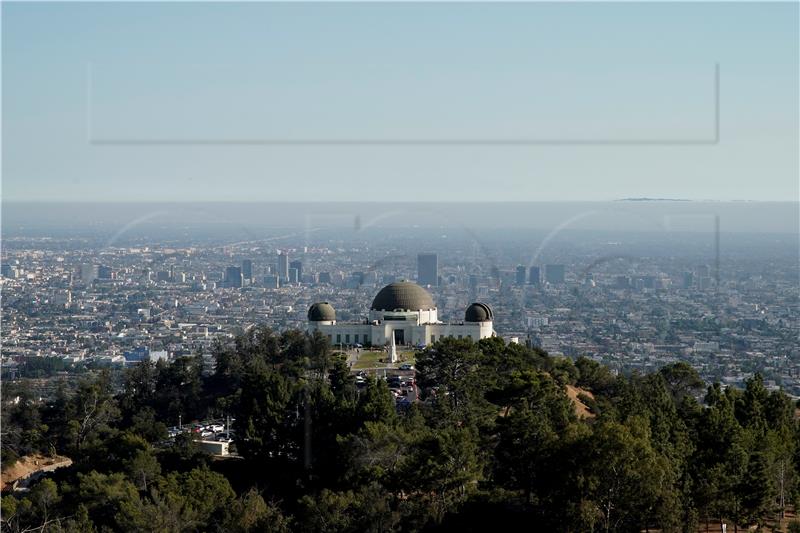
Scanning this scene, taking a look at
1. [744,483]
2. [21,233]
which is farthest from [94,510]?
[21,233]

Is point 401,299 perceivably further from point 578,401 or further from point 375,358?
point 578,401

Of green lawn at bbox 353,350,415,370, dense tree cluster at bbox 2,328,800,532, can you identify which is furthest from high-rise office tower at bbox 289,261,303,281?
dense tree cluster at bbox 2,328,800,532

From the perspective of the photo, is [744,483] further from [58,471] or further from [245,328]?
[245,328]

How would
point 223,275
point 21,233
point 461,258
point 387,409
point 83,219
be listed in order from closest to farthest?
point 387,409 → point 83,219 → point 21,233 → point 461,258 → point 223,275

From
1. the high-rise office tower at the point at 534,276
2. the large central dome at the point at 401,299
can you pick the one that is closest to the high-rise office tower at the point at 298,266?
the large central dome at the point at 401,299

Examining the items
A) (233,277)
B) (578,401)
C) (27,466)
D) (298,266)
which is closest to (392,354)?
(298,266)

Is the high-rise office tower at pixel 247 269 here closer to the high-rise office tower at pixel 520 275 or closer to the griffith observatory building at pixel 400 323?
the griffith observatory building at pixel 400 323
